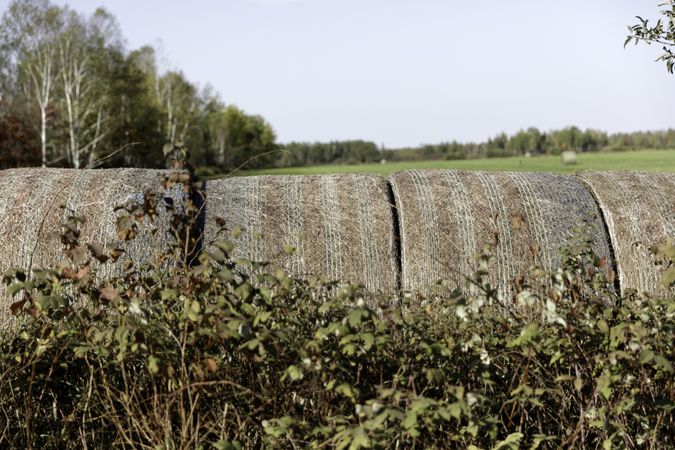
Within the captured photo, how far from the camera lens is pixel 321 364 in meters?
2.68

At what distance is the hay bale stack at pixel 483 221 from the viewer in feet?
17.6

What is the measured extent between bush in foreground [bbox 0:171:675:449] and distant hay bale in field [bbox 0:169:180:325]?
1745mm

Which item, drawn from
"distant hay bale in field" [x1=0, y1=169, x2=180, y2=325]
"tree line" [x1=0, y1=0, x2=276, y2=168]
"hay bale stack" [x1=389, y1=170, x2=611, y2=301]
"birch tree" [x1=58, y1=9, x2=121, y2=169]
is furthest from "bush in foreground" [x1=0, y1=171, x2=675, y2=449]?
"birch tree" [x1=58, y1=9, x2=121, y2=169]

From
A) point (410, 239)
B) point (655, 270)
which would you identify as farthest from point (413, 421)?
point (655, 270)

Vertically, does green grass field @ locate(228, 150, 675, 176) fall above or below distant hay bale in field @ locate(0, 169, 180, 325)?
below

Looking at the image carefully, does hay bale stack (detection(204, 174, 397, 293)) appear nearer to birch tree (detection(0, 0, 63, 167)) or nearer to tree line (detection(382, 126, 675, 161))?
birch tree (detection(0, 0, 63, 167))

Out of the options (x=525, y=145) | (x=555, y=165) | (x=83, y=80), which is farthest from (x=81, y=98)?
(x=525, y=145)

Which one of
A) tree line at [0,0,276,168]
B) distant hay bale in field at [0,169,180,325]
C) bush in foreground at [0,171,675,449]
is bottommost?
bush in foreground at [0,171,675,449]

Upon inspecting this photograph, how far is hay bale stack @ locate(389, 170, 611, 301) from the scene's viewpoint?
5.36 meters

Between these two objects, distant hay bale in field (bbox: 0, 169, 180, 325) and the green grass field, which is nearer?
distant hay bale in field (bbox: 0, 169, 180, 325)

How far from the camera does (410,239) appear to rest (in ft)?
17.9

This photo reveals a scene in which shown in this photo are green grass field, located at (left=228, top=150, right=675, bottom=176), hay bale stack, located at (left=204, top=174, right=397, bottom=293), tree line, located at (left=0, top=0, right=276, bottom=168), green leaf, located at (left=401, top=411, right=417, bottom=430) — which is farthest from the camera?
tree line, located at (left=0, top=0, right=276, bottom=168)

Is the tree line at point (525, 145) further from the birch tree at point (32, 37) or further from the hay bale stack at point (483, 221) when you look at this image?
the hay bale stack at point (483, 221)

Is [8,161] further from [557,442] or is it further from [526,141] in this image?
[526,141]
